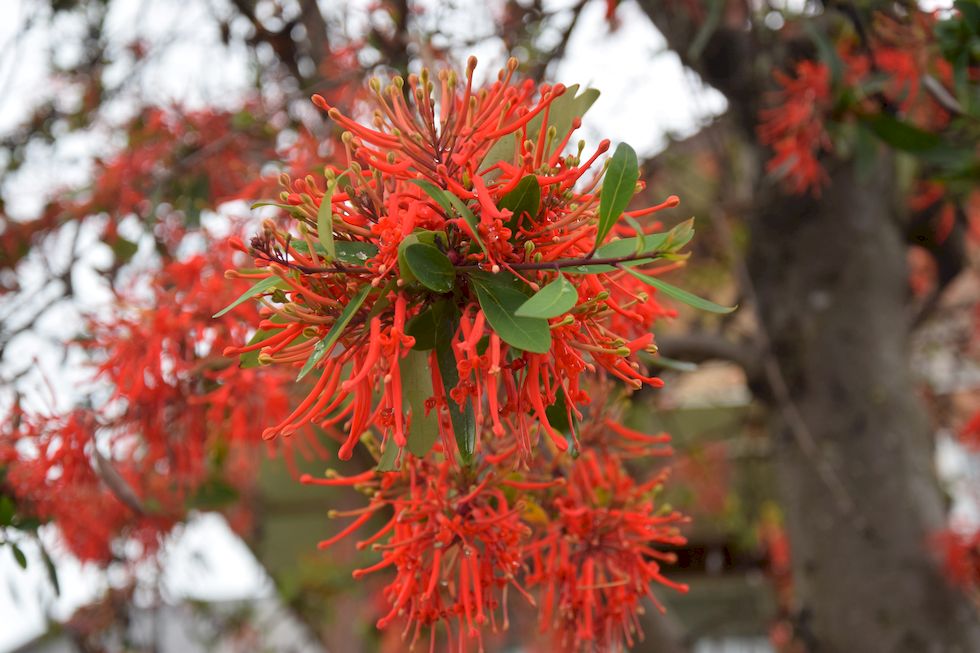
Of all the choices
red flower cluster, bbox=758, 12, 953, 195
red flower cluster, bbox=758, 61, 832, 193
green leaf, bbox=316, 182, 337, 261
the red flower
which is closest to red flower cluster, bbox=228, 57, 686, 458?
green leaf, bbox=316, 182, 337, 261

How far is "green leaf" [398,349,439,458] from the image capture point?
2.63 ft

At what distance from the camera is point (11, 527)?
133 cm

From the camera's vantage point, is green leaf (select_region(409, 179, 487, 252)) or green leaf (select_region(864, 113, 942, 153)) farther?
green leaf (select_region(864, 113, 942, 153))

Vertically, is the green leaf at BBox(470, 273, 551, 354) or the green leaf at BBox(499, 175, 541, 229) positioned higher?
the green leaf at BBox(499, 175, 541, 229)

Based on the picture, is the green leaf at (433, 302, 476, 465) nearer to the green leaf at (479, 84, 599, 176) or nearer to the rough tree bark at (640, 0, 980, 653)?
the green leaf at (479, 84, 599, 176)

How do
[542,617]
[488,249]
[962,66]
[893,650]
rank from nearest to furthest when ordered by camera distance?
[488,249], [542,617], [962,66], [893,650]

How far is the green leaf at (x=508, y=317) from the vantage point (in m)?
0.68

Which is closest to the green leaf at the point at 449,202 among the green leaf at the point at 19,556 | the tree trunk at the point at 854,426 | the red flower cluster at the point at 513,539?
the red flower cluster at the point at 513,539

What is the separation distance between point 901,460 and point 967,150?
827 mm

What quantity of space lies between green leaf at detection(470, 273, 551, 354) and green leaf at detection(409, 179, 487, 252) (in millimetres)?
42

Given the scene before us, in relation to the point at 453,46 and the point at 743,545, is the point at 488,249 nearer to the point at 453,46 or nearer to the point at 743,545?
the point at 453,46

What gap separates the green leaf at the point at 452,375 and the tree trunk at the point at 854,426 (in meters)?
1.33

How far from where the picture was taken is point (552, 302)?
0.66 meters

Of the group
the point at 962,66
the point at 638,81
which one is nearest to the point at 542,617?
the point at 962,66
